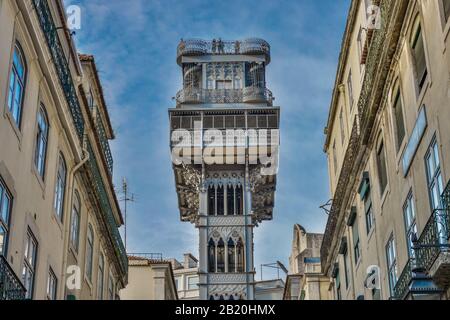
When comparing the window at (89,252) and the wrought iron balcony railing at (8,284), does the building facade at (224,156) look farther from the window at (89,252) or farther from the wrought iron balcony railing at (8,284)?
the wrought iron balcony railing at (8,284)

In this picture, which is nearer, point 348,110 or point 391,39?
point 391,39

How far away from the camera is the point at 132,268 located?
48344 millimetres

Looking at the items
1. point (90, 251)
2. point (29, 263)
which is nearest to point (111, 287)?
point (90, 251)

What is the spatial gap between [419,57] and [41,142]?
8.45 metres

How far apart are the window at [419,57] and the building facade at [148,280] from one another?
29.1 meters

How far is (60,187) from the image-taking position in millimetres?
23109

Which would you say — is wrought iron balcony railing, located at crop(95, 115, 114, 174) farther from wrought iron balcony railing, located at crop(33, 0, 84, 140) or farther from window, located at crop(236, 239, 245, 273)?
window, located at crop(236, 239, 245, 273)

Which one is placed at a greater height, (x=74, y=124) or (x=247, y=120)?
(x=247, y=120)

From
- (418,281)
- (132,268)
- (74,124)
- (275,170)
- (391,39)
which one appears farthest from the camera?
(275,170)

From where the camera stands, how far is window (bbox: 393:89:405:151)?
69.8ft

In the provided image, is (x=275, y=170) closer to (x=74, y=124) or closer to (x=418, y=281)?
(x=74, y=124)

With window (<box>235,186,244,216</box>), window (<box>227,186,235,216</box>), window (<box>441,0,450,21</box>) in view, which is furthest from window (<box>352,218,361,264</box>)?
window (<box>235,186,244,216</box>)
